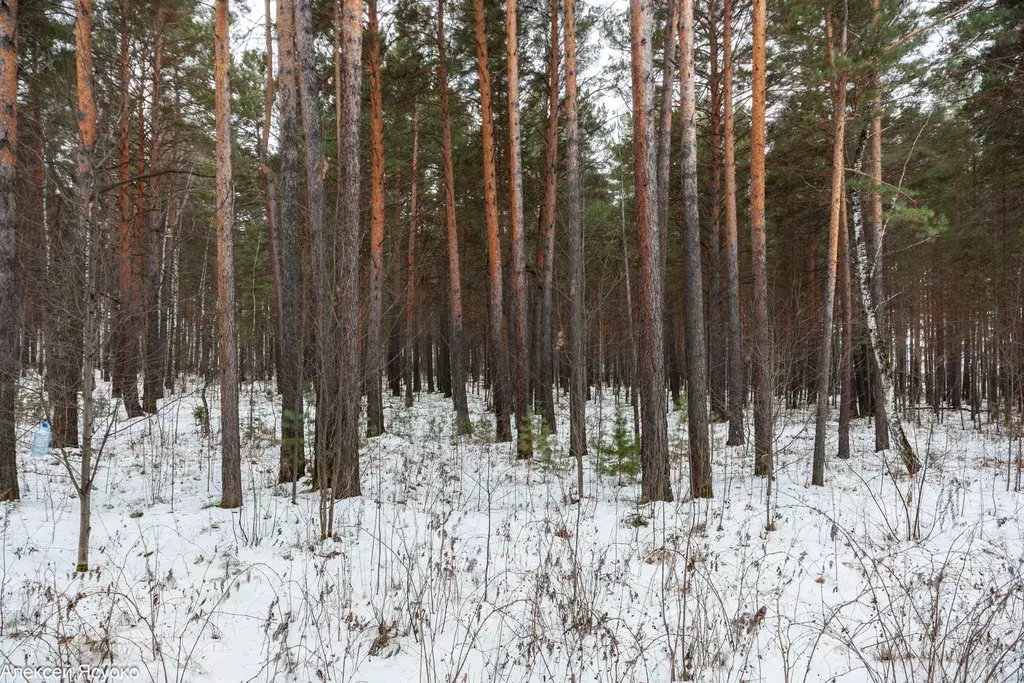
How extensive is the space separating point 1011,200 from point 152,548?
1926cm

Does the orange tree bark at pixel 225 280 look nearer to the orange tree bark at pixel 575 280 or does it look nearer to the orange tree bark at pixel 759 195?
the orange tree bark at pixel 575 280

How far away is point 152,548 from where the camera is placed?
5.26m

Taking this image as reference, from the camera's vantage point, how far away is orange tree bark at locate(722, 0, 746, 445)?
10.3 meters

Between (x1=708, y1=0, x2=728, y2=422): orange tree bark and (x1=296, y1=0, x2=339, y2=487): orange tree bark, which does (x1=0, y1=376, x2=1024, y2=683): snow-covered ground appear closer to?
(x1=296, y1=0, x2=339, y2=487): orange tree bark

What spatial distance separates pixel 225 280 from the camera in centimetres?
661

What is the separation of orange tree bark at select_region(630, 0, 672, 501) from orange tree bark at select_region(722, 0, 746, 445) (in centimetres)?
360

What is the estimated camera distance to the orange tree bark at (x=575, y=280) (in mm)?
7105

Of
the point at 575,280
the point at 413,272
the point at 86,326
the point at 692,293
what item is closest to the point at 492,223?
the point at 575,280

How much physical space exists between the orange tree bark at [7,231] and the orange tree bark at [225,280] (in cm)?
259

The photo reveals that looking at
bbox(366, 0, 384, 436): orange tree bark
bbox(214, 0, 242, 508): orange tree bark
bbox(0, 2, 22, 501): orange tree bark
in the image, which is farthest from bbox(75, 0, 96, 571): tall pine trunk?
bbox(366, 0, 384, 436): orange tree bark

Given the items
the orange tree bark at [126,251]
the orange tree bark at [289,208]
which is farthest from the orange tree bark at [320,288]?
the orange tree bark at [126,251]

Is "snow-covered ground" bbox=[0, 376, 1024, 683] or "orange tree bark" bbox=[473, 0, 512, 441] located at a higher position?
"orange tree bark" bbox=[473, 0, 512, 441]

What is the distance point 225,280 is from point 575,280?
186 inches

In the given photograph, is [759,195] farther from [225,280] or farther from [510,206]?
[225,280]
